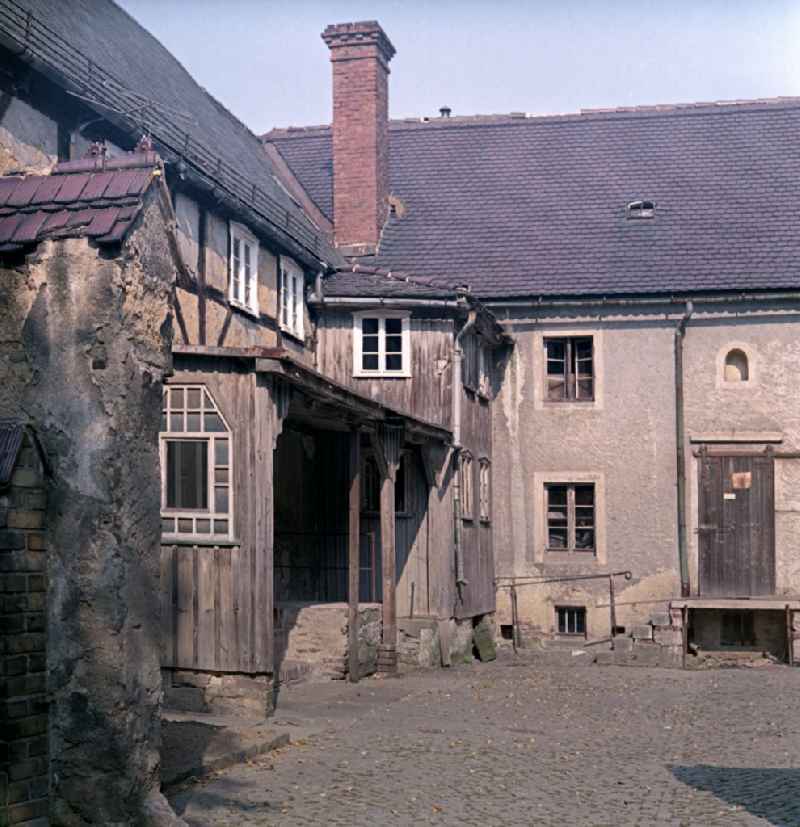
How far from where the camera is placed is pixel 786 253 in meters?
23.8

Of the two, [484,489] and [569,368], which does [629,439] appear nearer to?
[569,368]

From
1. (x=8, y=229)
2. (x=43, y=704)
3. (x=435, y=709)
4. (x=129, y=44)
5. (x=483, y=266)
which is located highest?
(x=129, y=44)

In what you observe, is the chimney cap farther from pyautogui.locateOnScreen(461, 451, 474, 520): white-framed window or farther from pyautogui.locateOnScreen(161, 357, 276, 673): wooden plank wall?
pyautogui.locateOnScreen(161, 357, 276, 673): wooden plank wall

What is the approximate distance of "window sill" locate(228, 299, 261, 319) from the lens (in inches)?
705

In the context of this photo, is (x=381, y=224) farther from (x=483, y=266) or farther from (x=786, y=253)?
(x=786, y=253)

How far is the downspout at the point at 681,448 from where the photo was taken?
23.0m

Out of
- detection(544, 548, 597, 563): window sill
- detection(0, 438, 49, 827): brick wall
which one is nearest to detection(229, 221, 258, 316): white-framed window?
detection(544, 548, 597, 563): window sill

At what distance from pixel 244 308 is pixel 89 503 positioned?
37.0ft

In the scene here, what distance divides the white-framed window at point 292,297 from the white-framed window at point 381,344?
0.98 m

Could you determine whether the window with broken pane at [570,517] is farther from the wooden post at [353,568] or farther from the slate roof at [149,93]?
the wooden post at [353,568]

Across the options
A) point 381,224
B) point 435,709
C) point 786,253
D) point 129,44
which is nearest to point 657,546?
point 786,253

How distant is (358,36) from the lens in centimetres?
2481

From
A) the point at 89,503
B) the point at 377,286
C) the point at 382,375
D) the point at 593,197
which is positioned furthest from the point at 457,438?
the point at 89,503

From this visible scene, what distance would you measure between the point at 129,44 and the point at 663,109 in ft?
42.1
